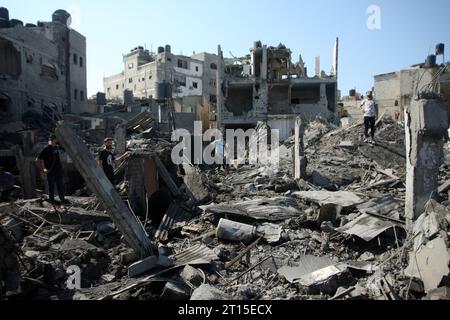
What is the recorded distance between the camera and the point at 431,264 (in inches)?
151

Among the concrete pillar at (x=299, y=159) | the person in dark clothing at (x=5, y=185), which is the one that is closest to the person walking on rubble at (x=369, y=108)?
the concrete pillar at (x=299, y=159)

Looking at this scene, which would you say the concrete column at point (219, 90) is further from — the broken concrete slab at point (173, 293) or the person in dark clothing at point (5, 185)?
the broken concrete slab at point (173, 293)

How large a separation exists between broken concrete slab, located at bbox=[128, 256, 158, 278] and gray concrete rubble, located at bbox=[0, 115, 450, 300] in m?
0.01

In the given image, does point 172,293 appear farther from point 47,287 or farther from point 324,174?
point 324,174

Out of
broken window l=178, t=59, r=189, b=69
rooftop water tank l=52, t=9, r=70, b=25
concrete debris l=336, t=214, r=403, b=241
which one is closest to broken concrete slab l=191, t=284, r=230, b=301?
concrete debris l=336, t=214, r=403, b=241

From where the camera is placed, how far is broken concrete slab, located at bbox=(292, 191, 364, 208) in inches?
262

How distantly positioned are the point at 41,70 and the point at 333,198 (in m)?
25.0

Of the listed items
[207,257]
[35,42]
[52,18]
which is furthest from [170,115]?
[52,18]

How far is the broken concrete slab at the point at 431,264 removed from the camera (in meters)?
3.68

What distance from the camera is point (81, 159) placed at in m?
4.84

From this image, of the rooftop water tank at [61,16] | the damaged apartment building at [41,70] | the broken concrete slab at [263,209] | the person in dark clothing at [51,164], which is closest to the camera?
the broken concrete slab at [263,209]

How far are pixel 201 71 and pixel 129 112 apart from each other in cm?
1844

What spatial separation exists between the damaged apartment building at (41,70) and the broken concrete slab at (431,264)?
22.0m

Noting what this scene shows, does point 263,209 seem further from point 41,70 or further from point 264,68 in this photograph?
point 41,70
